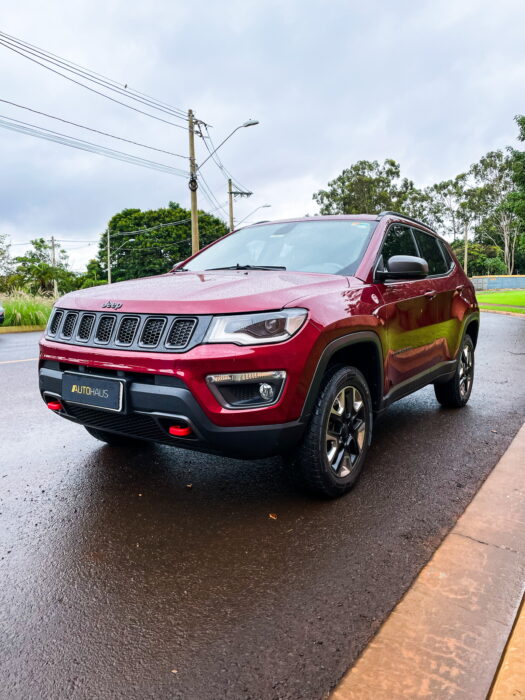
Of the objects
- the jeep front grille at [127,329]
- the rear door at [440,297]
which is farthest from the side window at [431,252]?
the jeep front grille at [127,329]

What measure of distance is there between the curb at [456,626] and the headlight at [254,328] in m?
1.30

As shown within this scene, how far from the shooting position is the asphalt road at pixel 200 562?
1.84 meters

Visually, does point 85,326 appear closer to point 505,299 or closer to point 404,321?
point 404,321

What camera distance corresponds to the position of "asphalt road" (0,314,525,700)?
184 cm

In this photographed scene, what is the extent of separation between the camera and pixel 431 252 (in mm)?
4902

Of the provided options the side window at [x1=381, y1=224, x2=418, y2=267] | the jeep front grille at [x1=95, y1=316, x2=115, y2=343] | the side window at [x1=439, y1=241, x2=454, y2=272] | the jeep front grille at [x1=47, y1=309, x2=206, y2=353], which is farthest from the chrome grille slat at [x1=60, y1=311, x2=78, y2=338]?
the side window at [x1=439, y1=241, x2=454, y2=272]

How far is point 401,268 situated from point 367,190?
170ft

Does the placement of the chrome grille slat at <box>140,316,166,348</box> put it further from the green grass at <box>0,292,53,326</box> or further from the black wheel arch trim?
the green grass at <box>0,292,53,326</box>

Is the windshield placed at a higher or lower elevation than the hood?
higher

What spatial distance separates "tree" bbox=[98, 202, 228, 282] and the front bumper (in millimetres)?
53530

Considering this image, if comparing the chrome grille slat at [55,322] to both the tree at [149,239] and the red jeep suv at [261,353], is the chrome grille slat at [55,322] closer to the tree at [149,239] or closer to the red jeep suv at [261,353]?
the red jeep suv at [261,353]

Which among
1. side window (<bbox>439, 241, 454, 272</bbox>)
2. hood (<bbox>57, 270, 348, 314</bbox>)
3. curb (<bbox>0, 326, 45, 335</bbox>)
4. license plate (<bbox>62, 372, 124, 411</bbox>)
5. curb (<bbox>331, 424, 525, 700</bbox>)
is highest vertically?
side window (<bbox>439, 241, 454, 272</bbox>)

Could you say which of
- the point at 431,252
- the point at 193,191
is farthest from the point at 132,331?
the point at 193,191

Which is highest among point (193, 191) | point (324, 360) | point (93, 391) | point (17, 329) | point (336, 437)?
point (193, 191)
